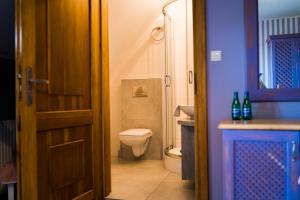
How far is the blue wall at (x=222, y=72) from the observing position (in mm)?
1991

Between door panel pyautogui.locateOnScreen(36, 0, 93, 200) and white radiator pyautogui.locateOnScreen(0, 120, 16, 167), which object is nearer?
door panel pyautogui.locateOnScreen(36, 0, 93, 200)

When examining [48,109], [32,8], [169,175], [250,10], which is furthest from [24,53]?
[169,175]

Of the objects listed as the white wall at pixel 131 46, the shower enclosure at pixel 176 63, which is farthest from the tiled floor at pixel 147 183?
the white wall at pixel 131 46

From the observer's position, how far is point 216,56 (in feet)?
6.63

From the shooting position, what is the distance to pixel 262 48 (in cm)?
201

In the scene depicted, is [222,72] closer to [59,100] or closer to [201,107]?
[201,107]

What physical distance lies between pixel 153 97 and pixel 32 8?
273 cm

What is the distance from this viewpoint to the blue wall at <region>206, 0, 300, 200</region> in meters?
1.99

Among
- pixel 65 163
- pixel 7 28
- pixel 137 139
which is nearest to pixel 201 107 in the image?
pixel 65 163

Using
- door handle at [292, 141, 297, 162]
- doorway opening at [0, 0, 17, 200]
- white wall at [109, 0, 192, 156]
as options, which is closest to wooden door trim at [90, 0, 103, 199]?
doorway opening at [0, 0, 17, 200]

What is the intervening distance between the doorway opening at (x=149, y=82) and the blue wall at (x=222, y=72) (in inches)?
58.3

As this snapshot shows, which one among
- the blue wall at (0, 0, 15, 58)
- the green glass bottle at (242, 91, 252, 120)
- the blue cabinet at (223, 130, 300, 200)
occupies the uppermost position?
the blue wall at (0, 0, 15, 58)

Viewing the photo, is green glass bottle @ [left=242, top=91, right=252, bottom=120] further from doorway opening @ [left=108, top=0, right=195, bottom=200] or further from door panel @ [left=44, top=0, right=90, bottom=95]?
doorway opening @ [left=108, top=0, right=195, bottom=200]

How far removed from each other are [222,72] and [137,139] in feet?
6.63
